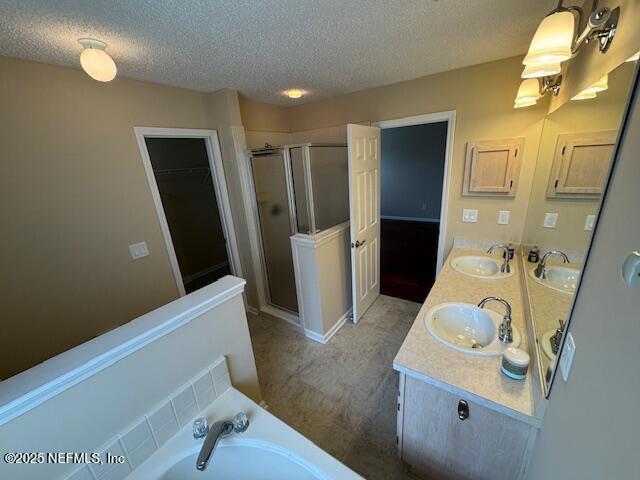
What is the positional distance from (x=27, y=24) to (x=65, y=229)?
1078 millimetres

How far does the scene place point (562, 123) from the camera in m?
1.26

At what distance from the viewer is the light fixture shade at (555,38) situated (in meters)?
0.82

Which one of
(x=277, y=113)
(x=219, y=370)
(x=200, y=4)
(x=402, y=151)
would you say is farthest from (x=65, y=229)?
(x=402, y=151)

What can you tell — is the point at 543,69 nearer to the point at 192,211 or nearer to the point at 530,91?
the point at 530,91

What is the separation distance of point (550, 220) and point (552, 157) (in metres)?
0.36

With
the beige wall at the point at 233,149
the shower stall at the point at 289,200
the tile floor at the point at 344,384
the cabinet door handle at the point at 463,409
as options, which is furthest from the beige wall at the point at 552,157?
the beige wall at the point at 233,149

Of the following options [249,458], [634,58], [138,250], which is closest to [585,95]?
[634,58]

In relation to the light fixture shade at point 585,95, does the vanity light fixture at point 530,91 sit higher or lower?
higher

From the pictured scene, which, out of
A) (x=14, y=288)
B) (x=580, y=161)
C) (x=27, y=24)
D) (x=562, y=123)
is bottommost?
(x=14, y=288)

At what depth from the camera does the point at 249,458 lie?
111 cm

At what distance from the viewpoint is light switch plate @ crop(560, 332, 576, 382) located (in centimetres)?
66

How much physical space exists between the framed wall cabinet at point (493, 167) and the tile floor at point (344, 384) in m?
1.43

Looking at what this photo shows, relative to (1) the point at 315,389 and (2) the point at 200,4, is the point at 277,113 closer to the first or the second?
(2) the point at 200,4

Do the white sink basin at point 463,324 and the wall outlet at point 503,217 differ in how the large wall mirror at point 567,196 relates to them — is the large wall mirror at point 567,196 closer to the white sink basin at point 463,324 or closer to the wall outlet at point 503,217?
the white sink basin at point 463,324
